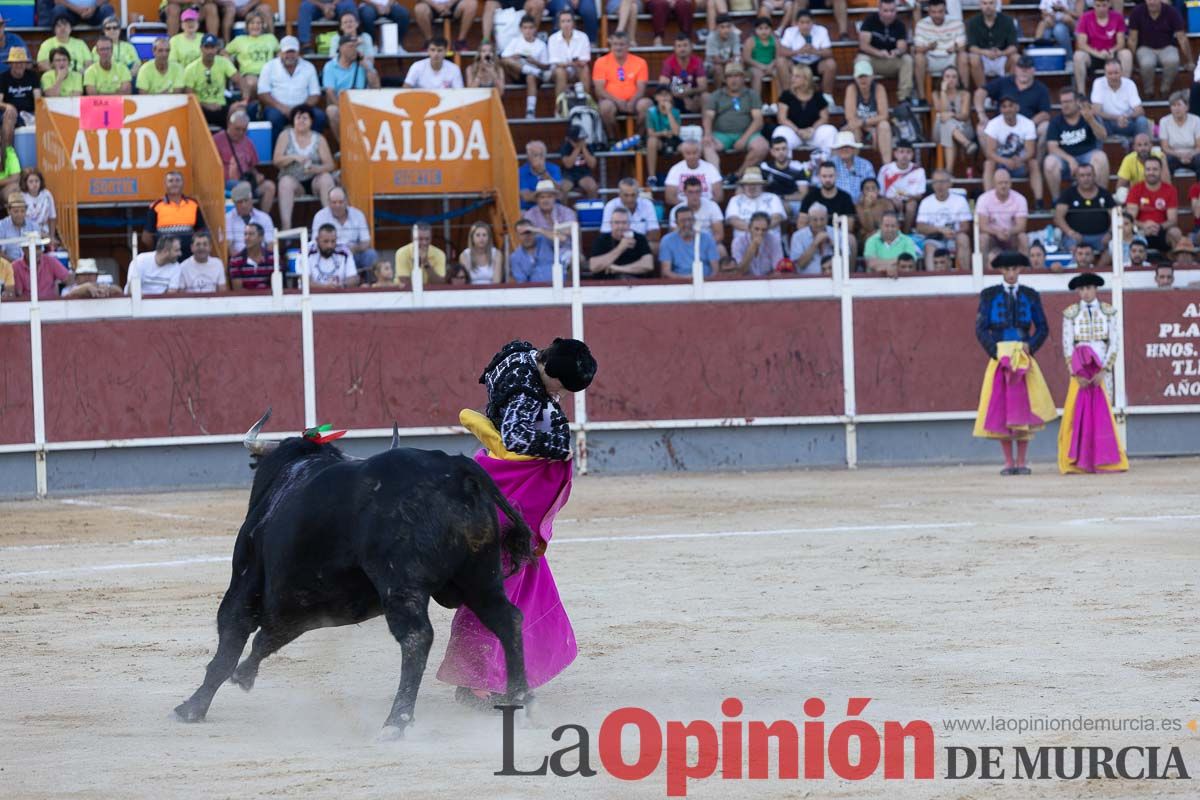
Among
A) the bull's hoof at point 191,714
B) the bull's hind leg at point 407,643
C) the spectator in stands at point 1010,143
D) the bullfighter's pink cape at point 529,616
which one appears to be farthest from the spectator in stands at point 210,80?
the bull's hind leg at point 407,643

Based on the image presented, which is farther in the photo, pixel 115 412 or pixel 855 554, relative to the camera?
pixel 115 412

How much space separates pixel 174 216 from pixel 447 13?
13.2 feet

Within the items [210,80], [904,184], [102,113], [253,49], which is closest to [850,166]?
[904,184]

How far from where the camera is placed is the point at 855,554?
920cm

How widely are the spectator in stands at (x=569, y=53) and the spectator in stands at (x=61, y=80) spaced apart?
424cm

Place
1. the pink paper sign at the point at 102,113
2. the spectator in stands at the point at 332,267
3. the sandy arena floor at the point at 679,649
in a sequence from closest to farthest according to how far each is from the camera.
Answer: the sandy arena floor at the point at 679,649
the spectator in stands at the point at 332,267
the pink paper sign at the point at 102,113

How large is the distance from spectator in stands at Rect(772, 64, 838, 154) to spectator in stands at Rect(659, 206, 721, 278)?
192cm

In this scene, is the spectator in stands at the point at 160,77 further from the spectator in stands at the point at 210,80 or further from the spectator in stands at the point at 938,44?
the spectator in stands at the point at 938,44

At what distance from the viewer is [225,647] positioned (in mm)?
5566

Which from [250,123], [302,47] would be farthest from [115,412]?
[302,47]

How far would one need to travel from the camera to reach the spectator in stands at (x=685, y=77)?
1708 centimetres

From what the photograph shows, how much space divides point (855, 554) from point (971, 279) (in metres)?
6.37

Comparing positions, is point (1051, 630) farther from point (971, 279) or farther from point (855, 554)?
point (971, 279)

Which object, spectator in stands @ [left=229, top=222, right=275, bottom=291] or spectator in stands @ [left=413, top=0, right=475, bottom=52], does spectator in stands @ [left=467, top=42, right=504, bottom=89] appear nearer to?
spectator in stands @ [left=413, top=0, right=475, bottom=52]
